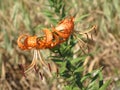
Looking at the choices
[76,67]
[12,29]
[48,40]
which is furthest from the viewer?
[12,29]

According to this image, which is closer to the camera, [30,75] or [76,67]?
[76,67]

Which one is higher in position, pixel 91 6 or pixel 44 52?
pixel 91 6

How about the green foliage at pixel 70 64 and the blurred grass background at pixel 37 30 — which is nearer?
the green foliage at pixel 70 64

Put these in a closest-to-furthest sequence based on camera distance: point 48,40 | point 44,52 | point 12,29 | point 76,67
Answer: point 48,40, point 76,67, point 44,52, point 12,29

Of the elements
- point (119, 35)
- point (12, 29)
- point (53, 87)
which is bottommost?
point (53, 87)

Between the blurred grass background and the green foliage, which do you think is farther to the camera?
the blurred grass background

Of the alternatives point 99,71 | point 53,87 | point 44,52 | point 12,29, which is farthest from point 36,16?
point 99,71

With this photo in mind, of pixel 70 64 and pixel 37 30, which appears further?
pixel 37 30

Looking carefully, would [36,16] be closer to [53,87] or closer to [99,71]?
[53,87]
